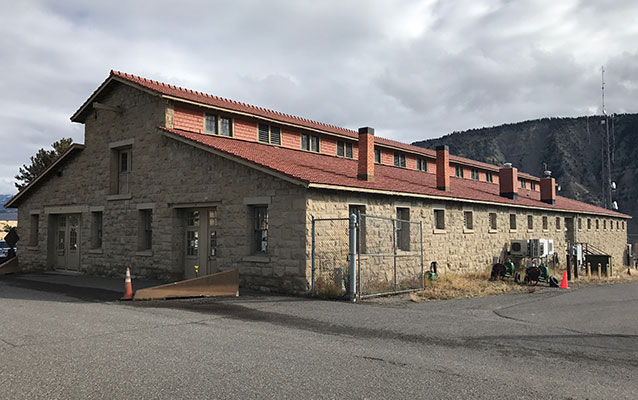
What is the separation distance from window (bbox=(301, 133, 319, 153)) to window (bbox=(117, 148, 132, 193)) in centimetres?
738

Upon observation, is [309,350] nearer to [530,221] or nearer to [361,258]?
[361,258]

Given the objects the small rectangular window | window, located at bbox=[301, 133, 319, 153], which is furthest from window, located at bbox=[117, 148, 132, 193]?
the small rectangular window

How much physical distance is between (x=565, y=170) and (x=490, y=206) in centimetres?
8423

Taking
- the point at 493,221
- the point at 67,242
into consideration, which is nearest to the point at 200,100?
the point at 67,242

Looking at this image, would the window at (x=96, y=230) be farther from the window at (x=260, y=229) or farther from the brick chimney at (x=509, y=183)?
the brick chimney at (x=509, y=183)

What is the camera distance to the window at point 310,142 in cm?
2192

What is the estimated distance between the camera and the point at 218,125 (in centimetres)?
1902

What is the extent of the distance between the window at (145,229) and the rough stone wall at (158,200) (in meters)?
0.22

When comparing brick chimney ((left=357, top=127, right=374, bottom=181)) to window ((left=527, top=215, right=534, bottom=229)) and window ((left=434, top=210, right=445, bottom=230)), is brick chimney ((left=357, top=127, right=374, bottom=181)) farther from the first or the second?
window ((left=527, top=215, right=534, bottom=229))

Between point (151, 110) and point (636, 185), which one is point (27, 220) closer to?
point (151, 110)

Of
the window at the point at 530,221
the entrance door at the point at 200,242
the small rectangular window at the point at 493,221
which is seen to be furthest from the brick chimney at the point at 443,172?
the entrance door at the point at 200,242

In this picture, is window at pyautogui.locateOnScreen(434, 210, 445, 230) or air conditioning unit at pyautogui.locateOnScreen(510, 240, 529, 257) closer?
window at pyautogui.locateOnScreen(434, 210, 445, 230)

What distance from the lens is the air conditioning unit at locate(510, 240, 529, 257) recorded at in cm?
2267

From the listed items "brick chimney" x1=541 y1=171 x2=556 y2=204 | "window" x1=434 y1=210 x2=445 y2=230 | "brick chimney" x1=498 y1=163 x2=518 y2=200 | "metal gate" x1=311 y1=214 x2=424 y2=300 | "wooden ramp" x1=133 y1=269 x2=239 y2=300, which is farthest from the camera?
"brick chimney" x1=541 y1=171 x2=556 y2=204
